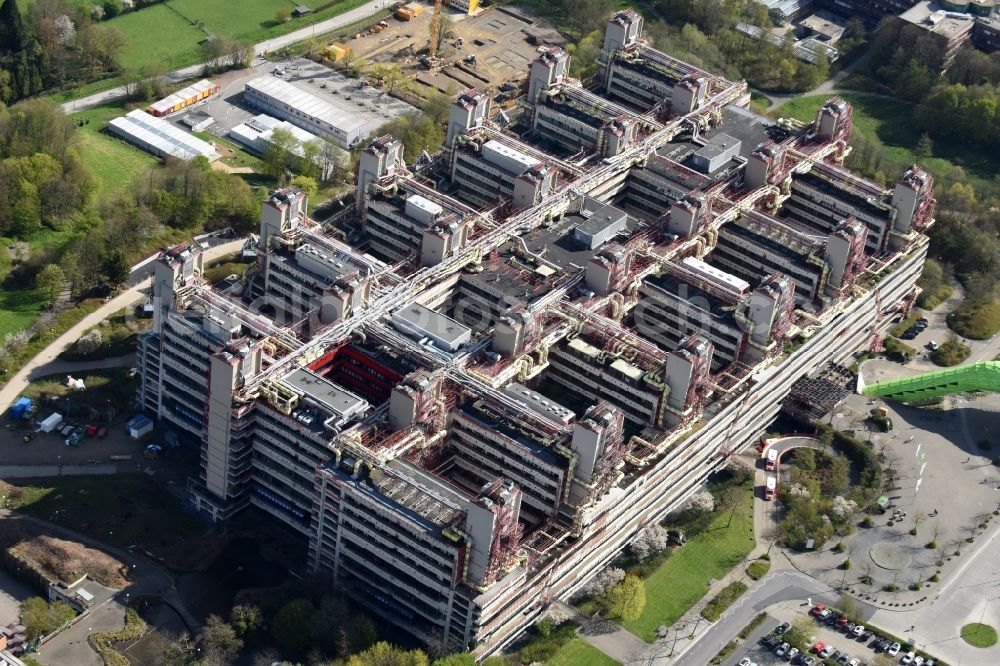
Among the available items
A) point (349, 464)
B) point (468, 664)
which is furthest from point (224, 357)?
point (468, 664)

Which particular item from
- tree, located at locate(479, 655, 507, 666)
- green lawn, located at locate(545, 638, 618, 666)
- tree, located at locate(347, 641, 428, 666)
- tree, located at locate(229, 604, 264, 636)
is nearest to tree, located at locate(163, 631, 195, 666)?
tree, located at locate(229, 604, 264, 636)

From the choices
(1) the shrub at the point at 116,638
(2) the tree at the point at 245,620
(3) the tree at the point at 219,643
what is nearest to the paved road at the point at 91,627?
(1) the shrub at the point at 116,638

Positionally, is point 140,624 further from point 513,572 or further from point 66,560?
point 513,572

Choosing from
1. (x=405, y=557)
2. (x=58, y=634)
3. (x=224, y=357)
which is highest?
(x=224, y=357)

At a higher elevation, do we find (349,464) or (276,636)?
(349,464)

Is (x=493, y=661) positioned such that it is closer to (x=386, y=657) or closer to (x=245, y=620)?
(x=386, y=657)

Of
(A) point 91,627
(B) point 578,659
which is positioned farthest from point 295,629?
(B) point 578,659

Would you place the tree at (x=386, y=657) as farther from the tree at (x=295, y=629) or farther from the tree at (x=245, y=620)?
the tree at (x=245, y=620)
